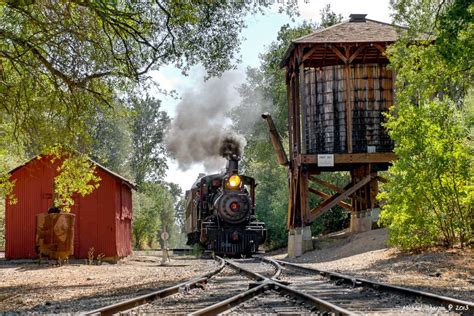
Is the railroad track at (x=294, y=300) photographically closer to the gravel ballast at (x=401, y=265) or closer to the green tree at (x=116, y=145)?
the gravel ballast at (x=401, y=265)

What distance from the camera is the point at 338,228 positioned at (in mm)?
41156

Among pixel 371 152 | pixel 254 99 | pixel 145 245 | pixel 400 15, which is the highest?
pixel 254 99

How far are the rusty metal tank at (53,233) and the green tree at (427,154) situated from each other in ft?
35.1

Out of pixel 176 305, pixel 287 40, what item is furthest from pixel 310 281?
pixel 287 40

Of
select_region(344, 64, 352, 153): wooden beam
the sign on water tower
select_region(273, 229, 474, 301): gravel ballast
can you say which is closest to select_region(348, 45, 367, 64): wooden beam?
select_region(344, 64, 352, 153): wooden beam

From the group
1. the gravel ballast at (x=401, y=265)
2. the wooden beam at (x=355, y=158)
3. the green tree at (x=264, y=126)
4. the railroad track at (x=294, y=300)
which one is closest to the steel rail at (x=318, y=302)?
the railroad track at (x=294, y=300)

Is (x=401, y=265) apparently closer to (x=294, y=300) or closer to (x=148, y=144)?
(x=294, y=300)

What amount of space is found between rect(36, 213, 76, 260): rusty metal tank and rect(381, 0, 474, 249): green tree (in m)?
10.7

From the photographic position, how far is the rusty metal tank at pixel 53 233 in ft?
76.6

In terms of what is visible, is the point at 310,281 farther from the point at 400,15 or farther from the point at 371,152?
the point at 371,152

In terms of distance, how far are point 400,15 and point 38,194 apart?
17.3 meters

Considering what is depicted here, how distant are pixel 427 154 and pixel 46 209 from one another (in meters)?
16.9

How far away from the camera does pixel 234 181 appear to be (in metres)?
28.2

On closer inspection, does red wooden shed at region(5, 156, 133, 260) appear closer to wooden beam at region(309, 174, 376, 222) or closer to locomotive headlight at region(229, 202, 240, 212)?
locomotive headlight at region(229, 202, 240, 212)
